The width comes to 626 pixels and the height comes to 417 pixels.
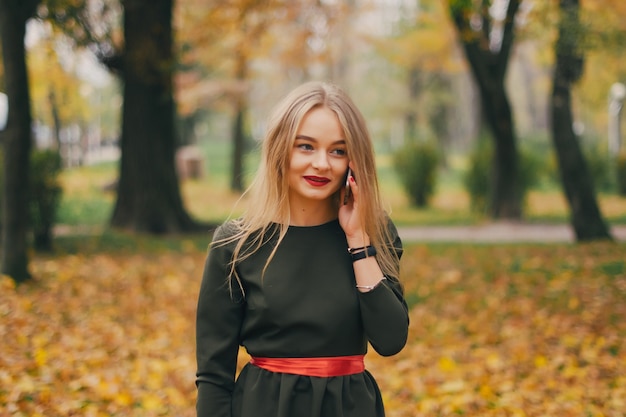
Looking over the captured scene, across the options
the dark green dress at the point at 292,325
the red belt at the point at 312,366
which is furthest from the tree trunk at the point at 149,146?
the red belt at the point at 312,366

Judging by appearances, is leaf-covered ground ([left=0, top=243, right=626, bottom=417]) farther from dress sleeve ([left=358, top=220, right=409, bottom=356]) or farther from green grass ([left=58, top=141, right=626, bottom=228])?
green grass ([left=58, top=141, right=626, bottom=228])

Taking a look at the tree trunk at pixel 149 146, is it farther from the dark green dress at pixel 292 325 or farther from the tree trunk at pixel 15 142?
the dark green dress at pixel 292 325

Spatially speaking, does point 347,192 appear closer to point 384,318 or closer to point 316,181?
point 316,181

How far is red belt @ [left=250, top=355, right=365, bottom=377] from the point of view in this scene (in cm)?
224

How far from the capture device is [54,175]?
11664 millimetres

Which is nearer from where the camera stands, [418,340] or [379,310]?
[379,310]

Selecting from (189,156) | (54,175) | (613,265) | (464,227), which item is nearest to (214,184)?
(189,156)

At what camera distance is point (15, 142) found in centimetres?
848

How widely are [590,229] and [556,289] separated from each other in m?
3.74

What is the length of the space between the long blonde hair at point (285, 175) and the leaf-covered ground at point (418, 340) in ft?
9.99

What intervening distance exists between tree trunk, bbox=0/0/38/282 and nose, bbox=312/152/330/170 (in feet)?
22.9

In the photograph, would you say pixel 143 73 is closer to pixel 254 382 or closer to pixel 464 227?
pixel 464 227

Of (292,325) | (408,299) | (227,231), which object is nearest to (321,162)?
(227,231)

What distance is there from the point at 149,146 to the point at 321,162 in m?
11.9
